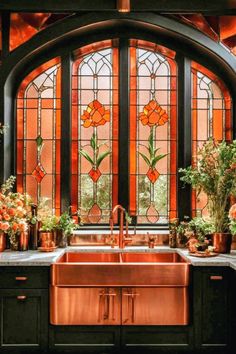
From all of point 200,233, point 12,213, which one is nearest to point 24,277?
point 12,213

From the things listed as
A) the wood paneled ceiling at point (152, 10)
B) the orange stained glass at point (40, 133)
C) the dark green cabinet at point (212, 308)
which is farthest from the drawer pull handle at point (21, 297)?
the wood paneled ceiling at point (152, 10)

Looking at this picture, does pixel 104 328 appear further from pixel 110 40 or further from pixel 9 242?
pixel 110 40

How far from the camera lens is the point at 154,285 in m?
4.29

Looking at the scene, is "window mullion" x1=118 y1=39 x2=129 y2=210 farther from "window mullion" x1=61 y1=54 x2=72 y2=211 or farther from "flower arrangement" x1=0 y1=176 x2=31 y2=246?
"flower arrangement" x1=0 y1=176 x2=31 y2=246

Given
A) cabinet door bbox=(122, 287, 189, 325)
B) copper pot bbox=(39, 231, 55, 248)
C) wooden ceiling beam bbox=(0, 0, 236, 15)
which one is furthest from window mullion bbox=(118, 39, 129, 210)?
cabinet door bbox=(122, 287, 189, 325)

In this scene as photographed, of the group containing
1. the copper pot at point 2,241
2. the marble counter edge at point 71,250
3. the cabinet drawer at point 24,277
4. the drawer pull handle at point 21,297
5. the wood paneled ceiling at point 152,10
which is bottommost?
the drawer pull handle at point 21,297

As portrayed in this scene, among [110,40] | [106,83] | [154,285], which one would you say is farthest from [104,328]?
[110,40]

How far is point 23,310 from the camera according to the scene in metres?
4.25

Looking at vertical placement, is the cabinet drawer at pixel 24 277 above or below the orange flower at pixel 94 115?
below

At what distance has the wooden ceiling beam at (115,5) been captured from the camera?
15.8ft

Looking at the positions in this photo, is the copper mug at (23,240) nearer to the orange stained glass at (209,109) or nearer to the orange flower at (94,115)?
the orange flower at (94,115)

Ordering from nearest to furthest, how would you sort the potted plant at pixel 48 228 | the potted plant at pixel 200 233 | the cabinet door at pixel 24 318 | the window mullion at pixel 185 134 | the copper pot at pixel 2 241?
the cabinet door at pixel 24 318 < the potted plant at pixel 200 233 < the copper pot at pixel 2 241 < the potted plant at pixel 48 228 < the window mullion at pixel 185 134

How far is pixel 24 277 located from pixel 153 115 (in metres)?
2.18

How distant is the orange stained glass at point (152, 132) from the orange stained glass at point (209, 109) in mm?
223
